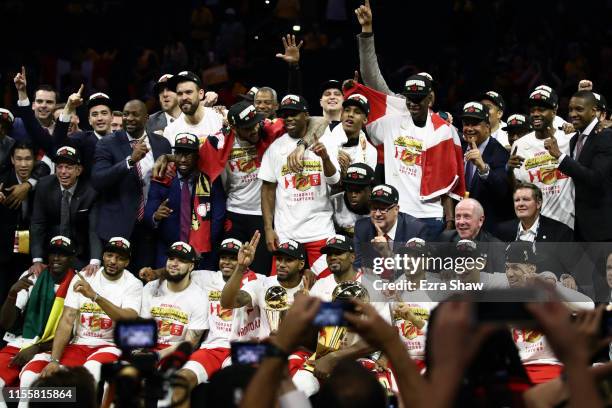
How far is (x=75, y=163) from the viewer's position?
31.9 feet

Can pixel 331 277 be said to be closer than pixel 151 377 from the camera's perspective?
No

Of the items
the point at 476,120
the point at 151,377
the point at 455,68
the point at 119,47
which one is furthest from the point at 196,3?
the point at 151,377

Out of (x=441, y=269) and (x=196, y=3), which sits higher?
(x=196, y=3)

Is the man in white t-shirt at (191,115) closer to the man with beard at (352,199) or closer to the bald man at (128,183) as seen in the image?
the bald man at (128,183)

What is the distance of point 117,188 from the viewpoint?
379 inches

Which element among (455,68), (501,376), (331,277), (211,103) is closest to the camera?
(501,376)

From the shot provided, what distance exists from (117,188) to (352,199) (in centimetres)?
208

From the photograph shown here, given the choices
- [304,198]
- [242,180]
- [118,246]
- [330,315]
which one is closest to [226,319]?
[118,246]

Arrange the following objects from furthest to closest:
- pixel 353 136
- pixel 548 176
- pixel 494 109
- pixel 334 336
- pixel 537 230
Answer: pixel 494 109 → pixel 353 136 → pixel 548 176 → pixel 537 230 → pixel 334 336

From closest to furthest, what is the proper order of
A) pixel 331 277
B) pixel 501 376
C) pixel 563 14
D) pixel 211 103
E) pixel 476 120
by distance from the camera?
pixel 501 376, pixel 331 277, pixel 476 120, pixel 211 103, pixel 563 14

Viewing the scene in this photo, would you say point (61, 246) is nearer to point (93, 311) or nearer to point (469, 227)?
point (93, 311)

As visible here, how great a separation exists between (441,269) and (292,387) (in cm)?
470

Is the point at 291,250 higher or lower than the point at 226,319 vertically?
higher

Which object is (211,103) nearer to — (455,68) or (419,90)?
(419,90)
